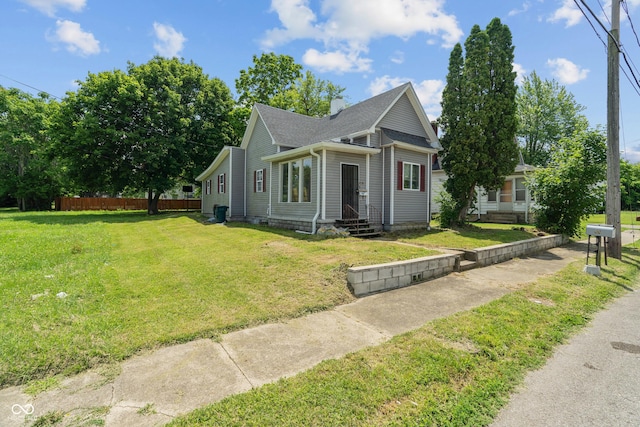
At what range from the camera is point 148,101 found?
22.0m

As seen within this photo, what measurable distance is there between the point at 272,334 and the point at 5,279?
5.10m

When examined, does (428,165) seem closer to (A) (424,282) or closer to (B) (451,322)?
(A) (424,282)

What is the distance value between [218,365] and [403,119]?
12.9 metres

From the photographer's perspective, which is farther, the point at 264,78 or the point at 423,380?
the point at 264,78

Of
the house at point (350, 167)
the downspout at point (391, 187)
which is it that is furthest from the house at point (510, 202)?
the downspout at point (391, 187)

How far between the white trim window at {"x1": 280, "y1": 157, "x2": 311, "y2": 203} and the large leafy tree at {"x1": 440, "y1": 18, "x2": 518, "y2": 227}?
22.9ft

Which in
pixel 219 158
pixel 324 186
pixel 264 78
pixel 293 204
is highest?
pixel 264 78

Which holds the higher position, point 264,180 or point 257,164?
point 257,164

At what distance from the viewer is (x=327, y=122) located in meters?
16.2

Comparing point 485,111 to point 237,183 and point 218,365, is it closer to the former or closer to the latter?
point 237,183

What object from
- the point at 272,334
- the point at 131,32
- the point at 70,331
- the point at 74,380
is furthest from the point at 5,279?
the point at 131,32

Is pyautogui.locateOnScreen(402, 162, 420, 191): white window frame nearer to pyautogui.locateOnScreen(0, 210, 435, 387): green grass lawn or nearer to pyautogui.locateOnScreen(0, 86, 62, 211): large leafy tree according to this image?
pyautogui.locateOnScreen(0, 210, 435, 387): green grass lawn

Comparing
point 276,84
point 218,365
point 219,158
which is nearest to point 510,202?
point 219,158

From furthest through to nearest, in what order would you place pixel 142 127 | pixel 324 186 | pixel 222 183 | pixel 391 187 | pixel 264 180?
pixel 142 127
pixel 222 183
pixel 264 180
pixel 391 187
pixel 324 186
